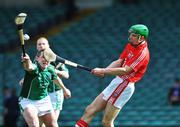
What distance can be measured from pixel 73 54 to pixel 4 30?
3.87 metres

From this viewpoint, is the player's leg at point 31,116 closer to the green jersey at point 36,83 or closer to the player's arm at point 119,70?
the green jersey at point 36,83

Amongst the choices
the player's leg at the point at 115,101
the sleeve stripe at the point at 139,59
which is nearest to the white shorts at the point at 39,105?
the player's leg at the point at 115,101

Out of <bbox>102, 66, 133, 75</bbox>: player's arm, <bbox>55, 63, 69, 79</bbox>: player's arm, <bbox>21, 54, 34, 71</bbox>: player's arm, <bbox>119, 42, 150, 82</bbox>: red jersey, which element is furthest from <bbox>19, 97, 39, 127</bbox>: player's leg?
<bbox>119, 42, 150, 82</bbox>: red jersey

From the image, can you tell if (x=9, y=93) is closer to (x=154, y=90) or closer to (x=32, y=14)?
(x=154, y=90)

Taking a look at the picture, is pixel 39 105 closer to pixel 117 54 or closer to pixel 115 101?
pixel 115 101

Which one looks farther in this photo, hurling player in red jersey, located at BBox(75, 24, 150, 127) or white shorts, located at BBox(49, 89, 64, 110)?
white shorts, located at BBox(49, 89, 64, 110)

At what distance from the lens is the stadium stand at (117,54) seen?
20250 mm

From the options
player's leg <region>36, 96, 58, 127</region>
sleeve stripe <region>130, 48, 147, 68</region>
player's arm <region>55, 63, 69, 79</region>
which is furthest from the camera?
player's arm <region>55, 63, 69, 79</region>

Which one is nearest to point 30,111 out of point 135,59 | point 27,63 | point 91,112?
point 27,63

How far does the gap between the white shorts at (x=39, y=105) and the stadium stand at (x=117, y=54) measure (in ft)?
22.2

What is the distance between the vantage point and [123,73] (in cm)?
1347

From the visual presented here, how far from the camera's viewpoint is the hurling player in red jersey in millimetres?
13500

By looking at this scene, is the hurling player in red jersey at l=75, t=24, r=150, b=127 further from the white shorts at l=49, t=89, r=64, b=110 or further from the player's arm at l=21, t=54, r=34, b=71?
the player's arm at l=21, t=54, r=34, b=71

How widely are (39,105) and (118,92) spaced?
1428mm
